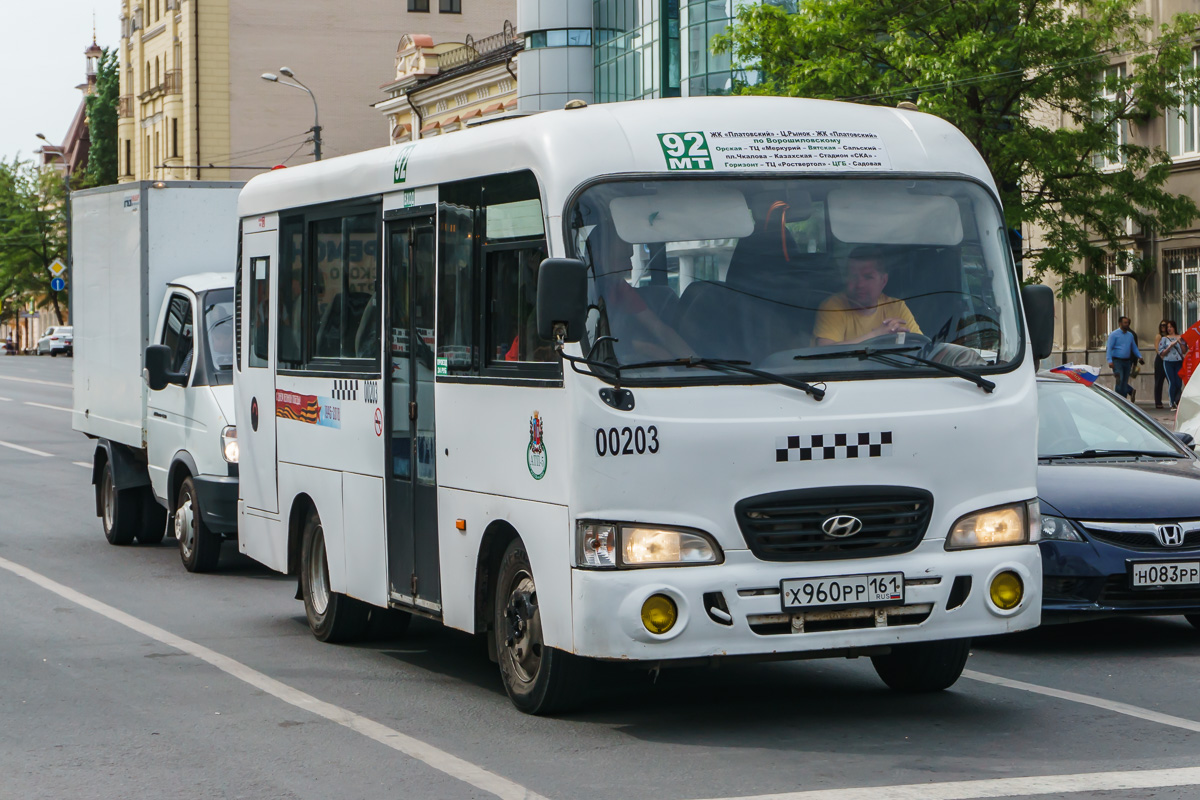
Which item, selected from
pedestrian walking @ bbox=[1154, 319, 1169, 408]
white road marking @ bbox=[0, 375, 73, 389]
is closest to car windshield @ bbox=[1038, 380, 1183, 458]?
pedestrian walking @ bbox=[1154, 319, 1169, 408]

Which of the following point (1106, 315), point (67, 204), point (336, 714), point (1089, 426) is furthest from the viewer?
point (1106, 315)

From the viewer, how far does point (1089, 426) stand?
1111 cm

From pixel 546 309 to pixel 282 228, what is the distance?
436 cm

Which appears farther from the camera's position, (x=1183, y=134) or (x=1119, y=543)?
(x=1183, y=134)

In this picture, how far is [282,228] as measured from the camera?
11117mm

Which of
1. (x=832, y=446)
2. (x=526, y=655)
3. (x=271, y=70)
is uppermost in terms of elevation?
(x=271, y=70)

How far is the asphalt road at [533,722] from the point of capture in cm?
674

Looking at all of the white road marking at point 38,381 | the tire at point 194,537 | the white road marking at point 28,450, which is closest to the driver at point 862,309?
the tire at point 194,537

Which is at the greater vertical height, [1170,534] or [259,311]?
[259,311]

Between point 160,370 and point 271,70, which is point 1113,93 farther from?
point 271,70

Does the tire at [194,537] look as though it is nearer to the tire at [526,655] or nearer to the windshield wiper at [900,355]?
the tire at [526,655]

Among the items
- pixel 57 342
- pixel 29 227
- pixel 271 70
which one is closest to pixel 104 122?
pixel 29 227

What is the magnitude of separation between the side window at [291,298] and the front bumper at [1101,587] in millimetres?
4388

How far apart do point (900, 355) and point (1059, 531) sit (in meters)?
2.59
